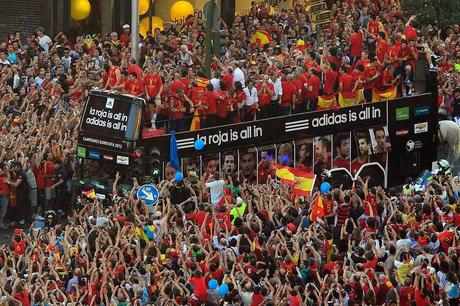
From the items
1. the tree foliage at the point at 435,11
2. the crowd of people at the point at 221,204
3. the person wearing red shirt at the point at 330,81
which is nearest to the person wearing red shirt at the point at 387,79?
the crowd of people at the point at 221,204

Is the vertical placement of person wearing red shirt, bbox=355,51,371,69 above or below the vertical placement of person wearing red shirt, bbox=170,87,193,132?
above

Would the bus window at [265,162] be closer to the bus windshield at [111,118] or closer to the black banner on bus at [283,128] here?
the black banner on bus at [283,128]

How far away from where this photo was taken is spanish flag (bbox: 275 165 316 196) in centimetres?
2658

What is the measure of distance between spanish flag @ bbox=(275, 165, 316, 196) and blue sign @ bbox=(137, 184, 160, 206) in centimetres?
216

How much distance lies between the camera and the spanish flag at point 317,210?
81.8ft

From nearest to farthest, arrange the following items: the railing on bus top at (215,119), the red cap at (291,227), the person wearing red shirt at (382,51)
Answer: the red cap at (291,227)
the railing on bus top at (215,119)
the person wearing red shirt at (382,51)

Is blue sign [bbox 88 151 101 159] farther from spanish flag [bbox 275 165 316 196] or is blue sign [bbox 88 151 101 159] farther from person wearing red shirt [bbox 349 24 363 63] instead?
person wearing red shirt [bbox 349 24 363 63]

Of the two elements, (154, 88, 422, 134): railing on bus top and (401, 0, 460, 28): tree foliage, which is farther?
(401, 0, 460, 28): tree foliage

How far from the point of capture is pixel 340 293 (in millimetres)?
21094

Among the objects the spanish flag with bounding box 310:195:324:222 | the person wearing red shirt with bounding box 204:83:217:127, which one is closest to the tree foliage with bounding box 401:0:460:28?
the person wearing red shirt with bounding box 204:83:217:127

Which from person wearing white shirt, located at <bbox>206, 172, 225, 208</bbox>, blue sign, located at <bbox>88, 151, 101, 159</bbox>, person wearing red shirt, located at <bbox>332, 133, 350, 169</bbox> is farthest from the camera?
person wearing red shirt, located at <bbox>332, 133, 350, 169</bbox>

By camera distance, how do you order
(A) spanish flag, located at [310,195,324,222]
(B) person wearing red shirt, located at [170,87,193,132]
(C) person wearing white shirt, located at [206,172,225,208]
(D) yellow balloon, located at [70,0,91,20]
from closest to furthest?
(A) spanish flag, located at [310,195,324,222]
(C) person wearing white shirt, located at [206,172,225,208]
(B) person wearing red shirt, located at [170,87,193,132]
(D) yellow balloon, located at [70,0,91,20]

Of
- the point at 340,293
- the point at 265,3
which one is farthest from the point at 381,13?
the point at 340,293

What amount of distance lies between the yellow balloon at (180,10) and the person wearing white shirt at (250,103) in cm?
1296
